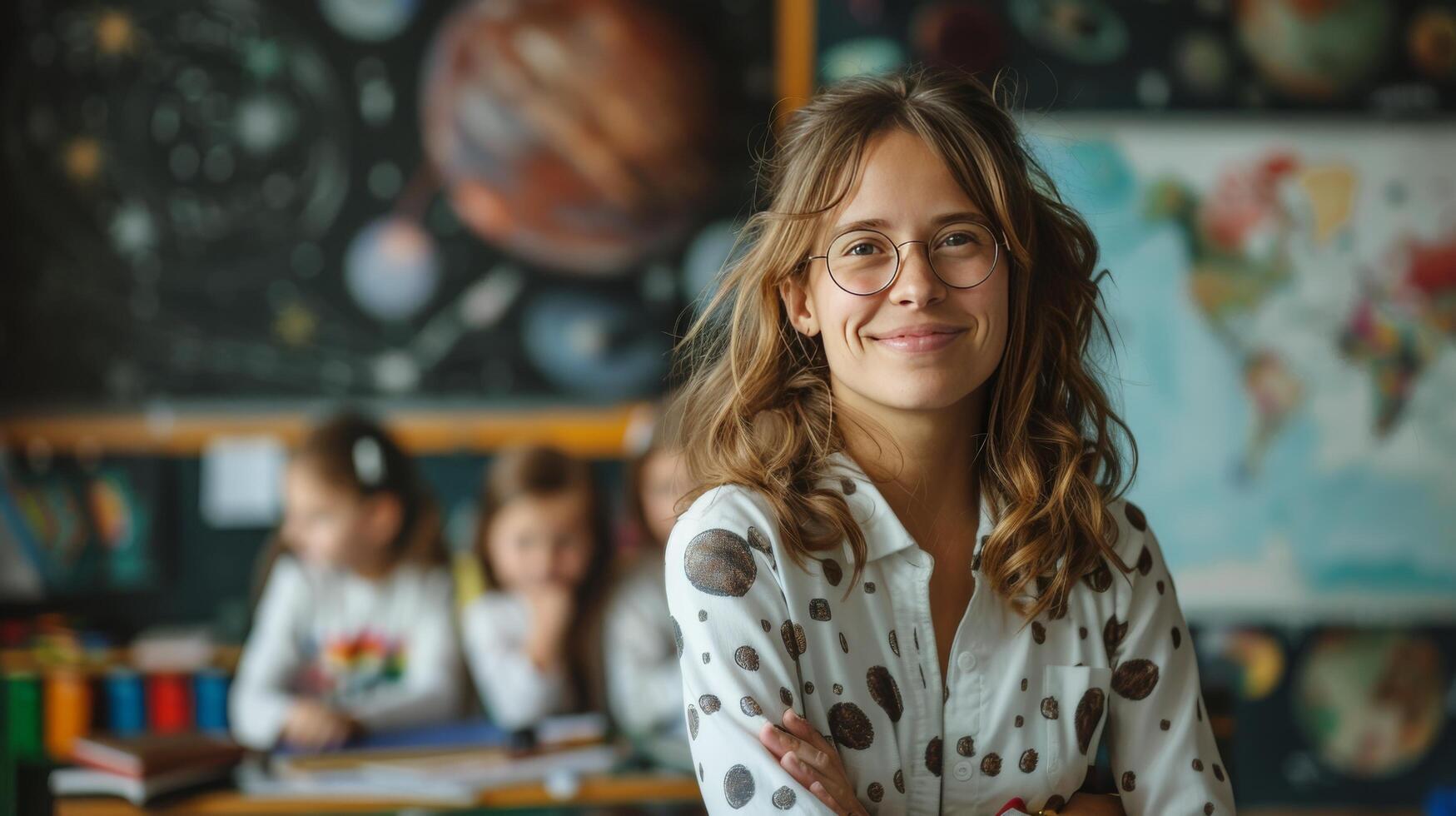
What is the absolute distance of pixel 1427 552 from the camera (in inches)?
132

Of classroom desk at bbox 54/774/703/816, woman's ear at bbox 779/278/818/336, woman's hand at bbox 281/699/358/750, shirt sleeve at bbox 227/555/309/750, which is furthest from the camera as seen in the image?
shirt sleeve at bbox 227/555/309/750

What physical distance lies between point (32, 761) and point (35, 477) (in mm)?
1705

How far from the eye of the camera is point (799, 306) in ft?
4.24

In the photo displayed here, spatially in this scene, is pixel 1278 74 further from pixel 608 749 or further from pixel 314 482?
pixel 314 482

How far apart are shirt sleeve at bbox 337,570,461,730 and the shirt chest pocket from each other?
84.8 inches

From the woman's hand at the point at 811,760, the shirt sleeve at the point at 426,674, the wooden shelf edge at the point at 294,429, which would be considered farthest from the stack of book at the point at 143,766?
the woman's hand at the point at 811,760

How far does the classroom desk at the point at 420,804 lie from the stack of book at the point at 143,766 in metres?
0.02

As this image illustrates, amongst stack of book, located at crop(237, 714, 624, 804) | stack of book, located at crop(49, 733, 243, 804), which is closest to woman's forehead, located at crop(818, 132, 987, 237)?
stack of book, located at crop(237, 714, 624, 804)

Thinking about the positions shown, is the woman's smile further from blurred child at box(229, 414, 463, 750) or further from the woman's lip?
blurred child at box(229, 414, 463, 750)

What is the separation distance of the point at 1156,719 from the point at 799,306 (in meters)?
0.54

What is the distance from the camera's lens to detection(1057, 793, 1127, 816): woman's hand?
1201 millimetres

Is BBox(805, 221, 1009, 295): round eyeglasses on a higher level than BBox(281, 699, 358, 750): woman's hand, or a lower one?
higher

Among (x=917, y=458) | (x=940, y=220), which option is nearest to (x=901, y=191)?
(x=940, y=220)

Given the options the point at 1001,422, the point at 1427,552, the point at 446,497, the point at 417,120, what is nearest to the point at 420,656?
the point at 446,497
